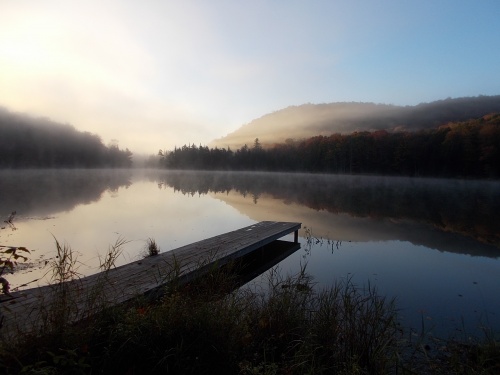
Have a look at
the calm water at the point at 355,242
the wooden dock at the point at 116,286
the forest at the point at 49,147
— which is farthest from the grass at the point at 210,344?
the forest at the point at 49,147

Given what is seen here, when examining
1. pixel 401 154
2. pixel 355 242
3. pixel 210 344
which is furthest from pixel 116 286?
pixel 401 154

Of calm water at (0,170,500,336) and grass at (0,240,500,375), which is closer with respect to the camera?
grass at (0,240,500,375)

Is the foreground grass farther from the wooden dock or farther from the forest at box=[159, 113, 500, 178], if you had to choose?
the forest at box=[159, 113, 500, 178]

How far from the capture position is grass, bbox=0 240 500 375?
108 inches

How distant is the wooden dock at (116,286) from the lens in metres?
3.36

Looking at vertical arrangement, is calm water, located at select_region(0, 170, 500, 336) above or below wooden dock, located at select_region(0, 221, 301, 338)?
below

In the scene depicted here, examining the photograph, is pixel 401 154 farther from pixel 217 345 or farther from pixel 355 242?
pixel 217 345

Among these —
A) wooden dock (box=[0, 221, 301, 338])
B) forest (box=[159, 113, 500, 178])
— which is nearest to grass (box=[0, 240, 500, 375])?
wooden dock (box=[0, 221, 301, 338])

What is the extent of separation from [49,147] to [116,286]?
128540 mm

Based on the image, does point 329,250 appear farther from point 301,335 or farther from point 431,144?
point 431,144

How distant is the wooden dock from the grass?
0.13 m

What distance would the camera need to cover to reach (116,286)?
498 cm

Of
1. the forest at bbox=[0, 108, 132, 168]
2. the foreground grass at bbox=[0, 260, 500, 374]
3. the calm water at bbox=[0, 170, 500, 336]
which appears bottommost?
the calm water at bbox=[0, 170, 500, 336]

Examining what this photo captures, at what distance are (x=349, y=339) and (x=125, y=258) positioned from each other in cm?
657
